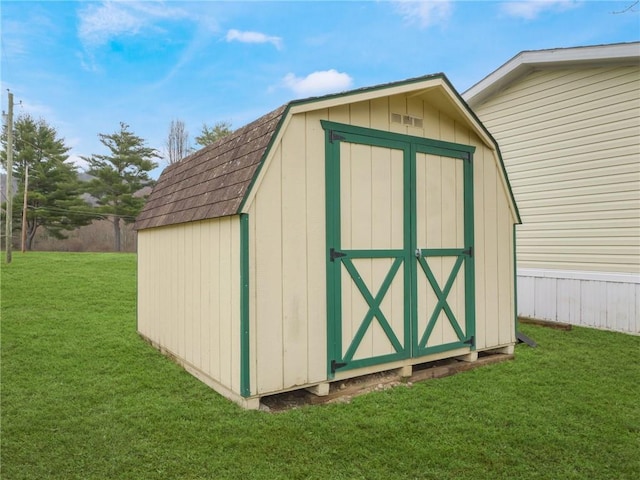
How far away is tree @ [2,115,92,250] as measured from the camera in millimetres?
22766

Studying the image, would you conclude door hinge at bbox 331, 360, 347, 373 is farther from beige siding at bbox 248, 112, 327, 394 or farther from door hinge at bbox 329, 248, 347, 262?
door hinge at bbox 329, 248, 347, 262

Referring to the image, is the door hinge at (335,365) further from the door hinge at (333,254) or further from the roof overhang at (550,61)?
the roof overhang at (550,61)

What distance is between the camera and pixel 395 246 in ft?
14.0

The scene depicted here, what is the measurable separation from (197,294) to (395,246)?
214 centimetres

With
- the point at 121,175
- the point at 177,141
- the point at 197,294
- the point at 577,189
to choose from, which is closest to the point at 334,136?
the point at 197,294

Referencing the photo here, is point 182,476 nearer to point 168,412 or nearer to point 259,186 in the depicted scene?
point 168,412

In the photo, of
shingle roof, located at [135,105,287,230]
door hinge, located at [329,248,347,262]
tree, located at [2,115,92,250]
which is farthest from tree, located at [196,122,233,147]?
door hinge, located at [329,248,347,262]

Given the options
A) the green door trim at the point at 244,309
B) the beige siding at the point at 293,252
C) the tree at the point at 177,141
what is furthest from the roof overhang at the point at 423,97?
the tree at the point at 177,141

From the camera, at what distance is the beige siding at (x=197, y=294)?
3549 millimetres

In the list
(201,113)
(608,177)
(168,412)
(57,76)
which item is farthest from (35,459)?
(201,113)

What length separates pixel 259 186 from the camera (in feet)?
11.3

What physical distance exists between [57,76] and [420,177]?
14444 millimetres

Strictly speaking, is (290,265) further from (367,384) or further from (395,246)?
(367,384)

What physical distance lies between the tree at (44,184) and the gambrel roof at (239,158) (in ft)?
69.7
